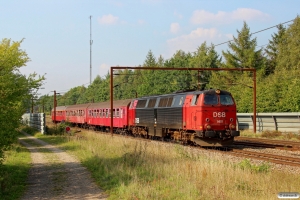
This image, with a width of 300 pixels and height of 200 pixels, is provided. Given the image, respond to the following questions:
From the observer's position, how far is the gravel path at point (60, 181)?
10.7 metres

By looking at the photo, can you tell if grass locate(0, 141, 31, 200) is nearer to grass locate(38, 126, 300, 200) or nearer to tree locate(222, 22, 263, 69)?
grass locate(38, 126, 300, 200)

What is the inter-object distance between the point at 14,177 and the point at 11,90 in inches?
122

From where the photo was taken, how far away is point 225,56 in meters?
63.6

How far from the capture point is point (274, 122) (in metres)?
32.7

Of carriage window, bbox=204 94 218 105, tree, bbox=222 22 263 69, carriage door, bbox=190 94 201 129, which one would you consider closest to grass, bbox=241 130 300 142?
carriage window, bbox=204 94 218 105

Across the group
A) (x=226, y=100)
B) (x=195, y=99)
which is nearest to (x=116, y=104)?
(x=195, y=99)

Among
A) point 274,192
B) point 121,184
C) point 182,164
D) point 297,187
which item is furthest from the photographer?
point 182,164

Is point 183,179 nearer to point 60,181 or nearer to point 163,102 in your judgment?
point 60,181

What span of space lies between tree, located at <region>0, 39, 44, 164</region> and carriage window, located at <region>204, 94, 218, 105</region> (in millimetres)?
9545

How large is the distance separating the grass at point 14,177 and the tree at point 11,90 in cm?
75

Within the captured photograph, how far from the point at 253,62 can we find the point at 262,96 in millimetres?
24267

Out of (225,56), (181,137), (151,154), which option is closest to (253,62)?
(225,56)

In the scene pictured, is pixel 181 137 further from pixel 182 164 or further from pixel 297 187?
pixel 297 187

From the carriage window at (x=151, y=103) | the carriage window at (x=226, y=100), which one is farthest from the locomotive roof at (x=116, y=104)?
the carriage window at (x=226, y=100)
